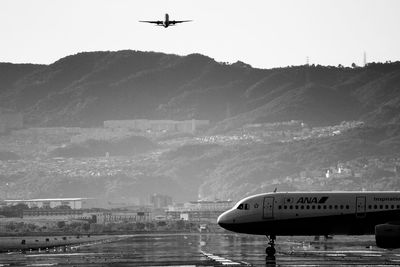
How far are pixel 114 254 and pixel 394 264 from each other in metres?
23.4

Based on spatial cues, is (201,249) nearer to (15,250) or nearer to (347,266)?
(15,250)

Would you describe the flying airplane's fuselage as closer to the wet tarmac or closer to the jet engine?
the jet engine

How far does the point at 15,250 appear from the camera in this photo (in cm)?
10256

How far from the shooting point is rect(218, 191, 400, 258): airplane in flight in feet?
271

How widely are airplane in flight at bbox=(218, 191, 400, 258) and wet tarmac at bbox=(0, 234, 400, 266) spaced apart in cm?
174

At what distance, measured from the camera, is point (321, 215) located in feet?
277

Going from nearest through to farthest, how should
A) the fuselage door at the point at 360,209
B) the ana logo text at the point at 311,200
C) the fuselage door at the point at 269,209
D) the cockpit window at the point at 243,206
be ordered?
the fuselage door at the point at 360,209 < the ana logo text at the point at 311,200 < the fuselage door at the point at 269,209 < the cockpit window at the point at 243,206

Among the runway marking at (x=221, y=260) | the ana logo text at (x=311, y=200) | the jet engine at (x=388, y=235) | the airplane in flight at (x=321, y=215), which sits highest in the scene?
the ana logo text at (x=311, y=200)

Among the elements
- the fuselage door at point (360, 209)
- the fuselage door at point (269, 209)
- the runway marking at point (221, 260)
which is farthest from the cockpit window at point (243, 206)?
the fuselage door at point (360, 209)

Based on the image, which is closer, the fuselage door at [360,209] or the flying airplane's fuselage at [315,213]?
the flying airplane's fuselage at [315,213]

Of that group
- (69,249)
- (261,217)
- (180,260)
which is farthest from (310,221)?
(69,249)

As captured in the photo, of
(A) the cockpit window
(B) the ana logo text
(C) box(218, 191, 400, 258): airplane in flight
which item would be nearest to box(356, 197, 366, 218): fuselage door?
(C) box(218, 191, 400, 258): airplane in flight

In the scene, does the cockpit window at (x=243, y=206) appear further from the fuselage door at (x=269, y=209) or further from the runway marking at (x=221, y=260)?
the runway marking at (x=221, y=260)

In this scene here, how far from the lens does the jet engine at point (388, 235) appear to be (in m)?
80.3
